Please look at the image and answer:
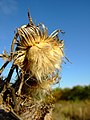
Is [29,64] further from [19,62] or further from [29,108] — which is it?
[29,108]

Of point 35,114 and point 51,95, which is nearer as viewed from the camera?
point 35,114

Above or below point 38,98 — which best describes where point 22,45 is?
above

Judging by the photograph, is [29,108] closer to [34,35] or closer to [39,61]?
[39,61]

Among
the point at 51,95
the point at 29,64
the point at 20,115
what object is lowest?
the point at 20,115

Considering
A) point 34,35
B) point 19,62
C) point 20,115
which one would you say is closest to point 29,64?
point 19,62

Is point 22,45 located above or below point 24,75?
above

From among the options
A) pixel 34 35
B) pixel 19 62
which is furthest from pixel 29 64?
pixel 34 35
